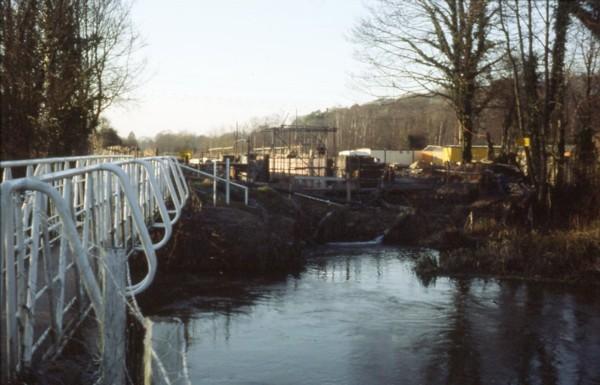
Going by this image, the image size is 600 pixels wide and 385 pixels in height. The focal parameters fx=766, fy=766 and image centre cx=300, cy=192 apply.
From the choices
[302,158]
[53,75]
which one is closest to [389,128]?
[302,158]

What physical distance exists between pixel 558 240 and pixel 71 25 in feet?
55.9

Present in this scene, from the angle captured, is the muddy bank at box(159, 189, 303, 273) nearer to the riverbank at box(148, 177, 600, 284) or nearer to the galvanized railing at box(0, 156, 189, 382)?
the riverbank at box(148, 177, 600, 284)

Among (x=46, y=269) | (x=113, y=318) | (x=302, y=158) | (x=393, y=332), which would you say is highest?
(x=302, y=158)

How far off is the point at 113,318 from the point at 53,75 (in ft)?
63.8

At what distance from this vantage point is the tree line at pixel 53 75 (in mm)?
20234

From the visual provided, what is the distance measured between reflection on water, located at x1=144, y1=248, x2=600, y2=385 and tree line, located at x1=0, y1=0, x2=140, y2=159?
8.58 metres

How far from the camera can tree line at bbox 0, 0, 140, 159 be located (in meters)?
20.2

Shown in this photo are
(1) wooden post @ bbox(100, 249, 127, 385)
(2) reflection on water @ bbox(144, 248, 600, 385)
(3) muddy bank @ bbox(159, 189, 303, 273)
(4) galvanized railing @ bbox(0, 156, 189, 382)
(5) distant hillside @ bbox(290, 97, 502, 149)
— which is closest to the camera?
(4) galvanized railing @ bbox(0, 156, 189, 382)

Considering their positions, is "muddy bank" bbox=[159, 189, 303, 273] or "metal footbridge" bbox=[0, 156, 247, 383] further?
"muddy bank" bbox=[159, 189, 303, 273]

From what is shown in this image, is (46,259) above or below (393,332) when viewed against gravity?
above

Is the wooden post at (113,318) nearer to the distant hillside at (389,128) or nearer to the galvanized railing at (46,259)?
the galvanized railing at (46,259)

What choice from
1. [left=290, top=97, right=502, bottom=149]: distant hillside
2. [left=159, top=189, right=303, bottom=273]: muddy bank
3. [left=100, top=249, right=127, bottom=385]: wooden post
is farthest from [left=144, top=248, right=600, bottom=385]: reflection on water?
[left=290, top=97, right=502, bottom=149]: distant hillside

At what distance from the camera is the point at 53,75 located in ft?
76.1

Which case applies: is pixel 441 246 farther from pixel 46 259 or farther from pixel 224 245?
pixel 46 259
